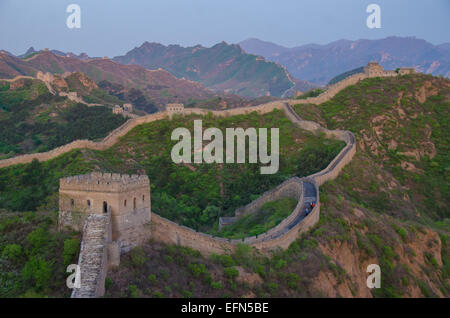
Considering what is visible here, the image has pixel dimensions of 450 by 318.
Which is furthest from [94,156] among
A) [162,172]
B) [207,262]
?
[207,262]

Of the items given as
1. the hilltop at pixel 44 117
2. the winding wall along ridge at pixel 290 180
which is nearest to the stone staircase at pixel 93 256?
the winding wall along ridge at pixel 290 180

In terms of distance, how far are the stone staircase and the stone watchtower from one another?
49cm

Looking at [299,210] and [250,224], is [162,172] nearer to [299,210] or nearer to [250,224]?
[250,224]

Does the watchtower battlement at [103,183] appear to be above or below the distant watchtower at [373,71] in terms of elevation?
below

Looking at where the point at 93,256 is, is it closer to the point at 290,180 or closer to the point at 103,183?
the point at 103,183

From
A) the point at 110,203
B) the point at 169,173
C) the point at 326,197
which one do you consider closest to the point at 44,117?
the point at 169,173

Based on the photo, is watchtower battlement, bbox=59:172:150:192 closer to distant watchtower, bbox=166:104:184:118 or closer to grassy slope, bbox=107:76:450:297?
grassy slope, bbox=107:76:450:297

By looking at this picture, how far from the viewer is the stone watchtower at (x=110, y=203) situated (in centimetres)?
1895

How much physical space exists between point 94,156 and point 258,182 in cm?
1418

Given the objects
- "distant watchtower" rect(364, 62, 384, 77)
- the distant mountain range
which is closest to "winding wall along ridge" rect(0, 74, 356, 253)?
"distant watchtower" rect(364, 62, 384, 77)

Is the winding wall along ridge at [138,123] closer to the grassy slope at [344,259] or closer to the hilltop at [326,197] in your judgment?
the hilltop at [326,197]

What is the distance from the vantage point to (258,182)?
41.0 meters

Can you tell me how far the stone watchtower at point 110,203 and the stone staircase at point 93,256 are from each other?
19.2 inches

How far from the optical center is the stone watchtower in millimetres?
18953
